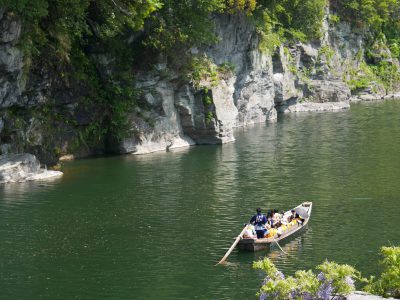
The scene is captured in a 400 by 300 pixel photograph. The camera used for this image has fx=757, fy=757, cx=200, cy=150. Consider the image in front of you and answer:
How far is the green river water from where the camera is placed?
30703mm

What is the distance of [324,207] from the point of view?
4175 cm

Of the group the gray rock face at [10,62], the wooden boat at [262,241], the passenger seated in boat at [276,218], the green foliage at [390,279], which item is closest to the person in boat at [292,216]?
the passenger seated in boat at [276,218]

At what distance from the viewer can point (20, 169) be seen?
5050cm

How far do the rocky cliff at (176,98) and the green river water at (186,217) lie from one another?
2.33 meters

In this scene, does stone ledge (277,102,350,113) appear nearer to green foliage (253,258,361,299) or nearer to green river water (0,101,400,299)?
green river water (0,101,400,299)

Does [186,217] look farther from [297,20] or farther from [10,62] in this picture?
[297,20]

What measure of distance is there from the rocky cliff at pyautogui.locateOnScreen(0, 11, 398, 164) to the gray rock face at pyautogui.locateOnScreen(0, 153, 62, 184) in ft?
5.04

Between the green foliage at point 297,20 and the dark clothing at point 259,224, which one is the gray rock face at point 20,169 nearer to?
the dark clothing at point 259,224

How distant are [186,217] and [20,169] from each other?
15351mm

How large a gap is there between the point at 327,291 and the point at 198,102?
44.2 m

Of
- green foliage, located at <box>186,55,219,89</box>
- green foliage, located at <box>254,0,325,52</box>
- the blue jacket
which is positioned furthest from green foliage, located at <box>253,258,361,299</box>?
green foliage, located at <box>254,0,325,52</box>

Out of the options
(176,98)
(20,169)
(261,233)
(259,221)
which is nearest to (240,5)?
(176,98)

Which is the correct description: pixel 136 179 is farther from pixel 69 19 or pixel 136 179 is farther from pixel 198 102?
pixel 198 102

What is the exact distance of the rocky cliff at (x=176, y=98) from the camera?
52438 mm
